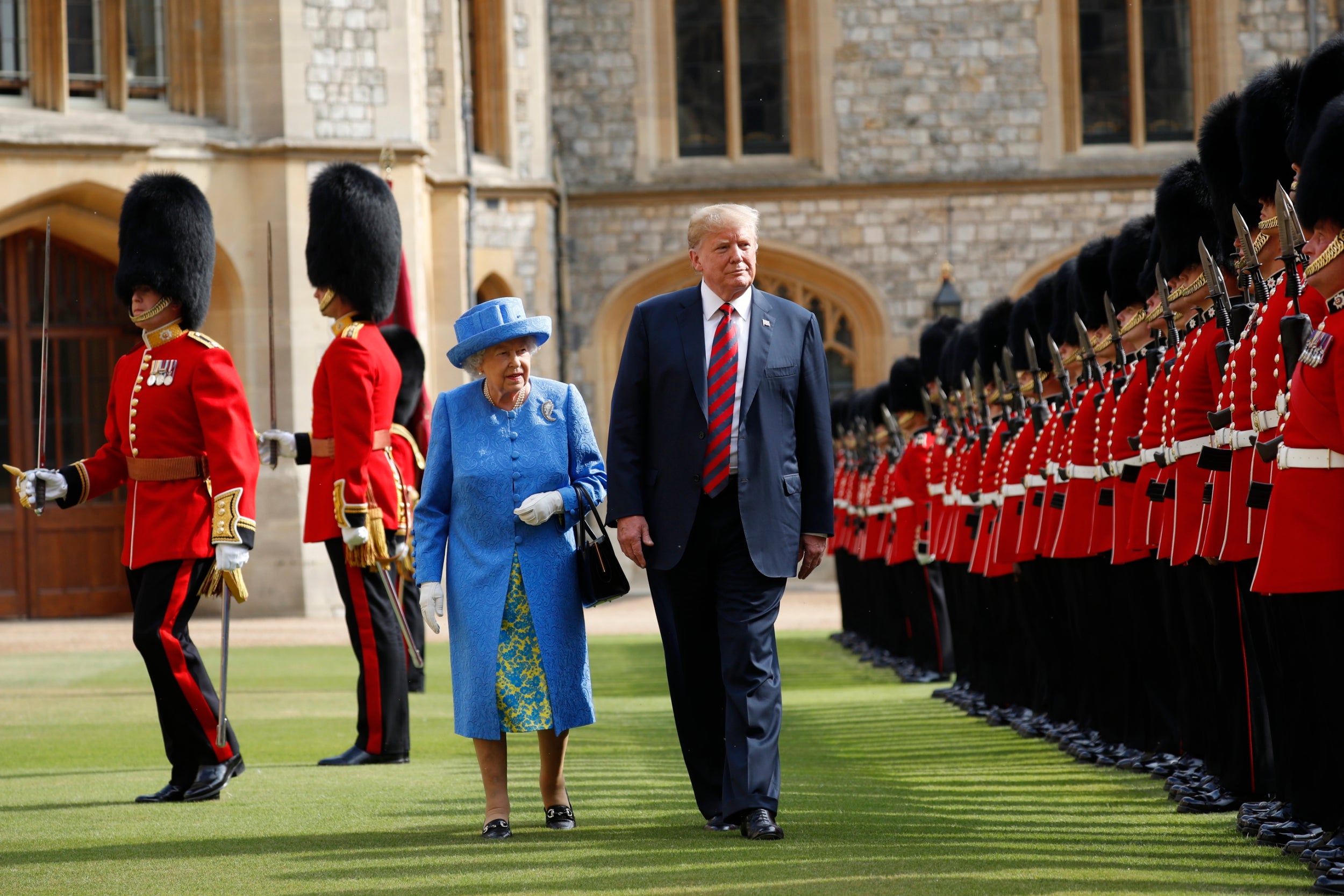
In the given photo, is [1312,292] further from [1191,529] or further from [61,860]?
[61,860]

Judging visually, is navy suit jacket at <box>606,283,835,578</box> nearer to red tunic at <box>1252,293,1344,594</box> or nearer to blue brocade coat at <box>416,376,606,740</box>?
blue brocade coat at <box>416,376,606,740</box>

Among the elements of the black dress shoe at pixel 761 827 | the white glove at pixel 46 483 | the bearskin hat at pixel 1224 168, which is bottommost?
the black dress shoe at pixel 761 827

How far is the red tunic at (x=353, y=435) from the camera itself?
650 cm

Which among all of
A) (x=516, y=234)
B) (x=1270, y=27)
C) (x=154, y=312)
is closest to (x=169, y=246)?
(x=154, y=312)

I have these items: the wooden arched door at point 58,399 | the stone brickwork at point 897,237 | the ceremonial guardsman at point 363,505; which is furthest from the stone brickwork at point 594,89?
the ceremonial guardsman at point 363,505

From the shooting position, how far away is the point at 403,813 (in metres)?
5.29

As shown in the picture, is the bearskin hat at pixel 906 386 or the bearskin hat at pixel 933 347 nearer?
the bearskin hat at pixel 933 347

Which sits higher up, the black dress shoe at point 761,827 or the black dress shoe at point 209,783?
the black dress shoe at point 761,827

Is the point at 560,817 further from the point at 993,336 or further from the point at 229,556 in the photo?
the point at 993,336

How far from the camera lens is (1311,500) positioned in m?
3.98

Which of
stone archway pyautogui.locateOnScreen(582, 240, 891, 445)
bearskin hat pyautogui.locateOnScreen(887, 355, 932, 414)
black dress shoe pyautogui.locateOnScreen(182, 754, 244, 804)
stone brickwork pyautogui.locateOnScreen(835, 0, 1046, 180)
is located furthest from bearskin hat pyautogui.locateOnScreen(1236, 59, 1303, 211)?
stone brickwork pyautogui.locateOnScreen(835, 0, 1046, 180)

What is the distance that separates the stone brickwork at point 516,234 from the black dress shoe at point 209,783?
1453 cm

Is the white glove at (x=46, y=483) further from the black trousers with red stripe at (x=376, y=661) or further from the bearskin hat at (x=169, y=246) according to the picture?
the black trousers with red stripe at (x=376, y=661)

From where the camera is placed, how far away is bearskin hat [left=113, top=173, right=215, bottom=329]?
238 inches
